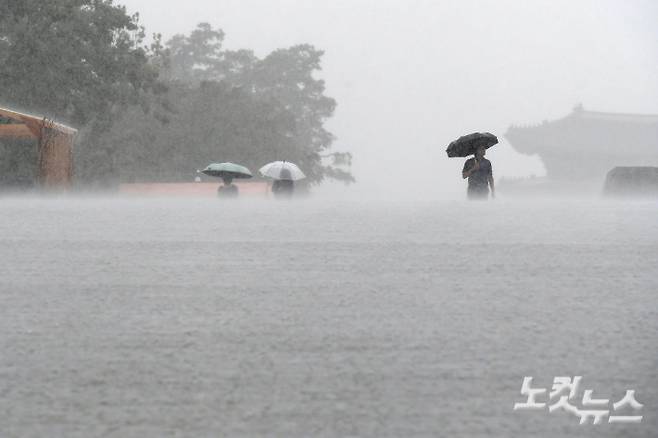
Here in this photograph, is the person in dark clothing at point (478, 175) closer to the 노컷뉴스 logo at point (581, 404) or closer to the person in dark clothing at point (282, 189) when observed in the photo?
the person in dark clothing at point (282, 189)

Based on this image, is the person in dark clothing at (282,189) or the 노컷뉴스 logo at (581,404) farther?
the person in dark clothing at (282,189)

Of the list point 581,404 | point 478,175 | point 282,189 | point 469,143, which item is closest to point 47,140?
point 469,143

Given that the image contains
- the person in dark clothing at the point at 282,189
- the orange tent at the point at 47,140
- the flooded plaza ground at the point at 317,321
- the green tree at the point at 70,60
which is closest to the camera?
the flooded plaza ground at the point at 317,321

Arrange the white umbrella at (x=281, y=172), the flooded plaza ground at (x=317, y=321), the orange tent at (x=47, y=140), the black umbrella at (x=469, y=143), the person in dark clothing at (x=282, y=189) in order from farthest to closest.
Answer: the orange tent at (x=47, y=140) → the white umbrella at (x=281, y=172) → the black umbrella at (x=469, y=143) → the person in dark clothing at (x=282, y=189) → the flooded plaza ground at (x=317, y=321)

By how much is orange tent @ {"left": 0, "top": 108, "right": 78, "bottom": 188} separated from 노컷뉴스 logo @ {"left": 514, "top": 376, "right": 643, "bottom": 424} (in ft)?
47.2

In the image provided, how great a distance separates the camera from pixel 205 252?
93.3 inches

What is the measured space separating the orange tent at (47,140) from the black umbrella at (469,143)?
8269 mm

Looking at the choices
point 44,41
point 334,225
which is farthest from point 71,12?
point 334,225

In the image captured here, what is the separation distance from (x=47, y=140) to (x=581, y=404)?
15.4m

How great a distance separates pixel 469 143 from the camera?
9461 millimetres

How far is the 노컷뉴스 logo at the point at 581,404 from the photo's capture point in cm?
164

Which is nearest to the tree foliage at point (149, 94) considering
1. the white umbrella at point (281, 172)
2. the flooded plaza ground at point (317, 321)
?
the white umbrella at point (281, 172)

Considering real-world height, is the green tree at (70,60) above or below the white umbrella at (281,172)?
above

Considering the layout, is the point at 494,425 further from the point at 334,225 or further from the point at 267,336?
the point at 334,225
